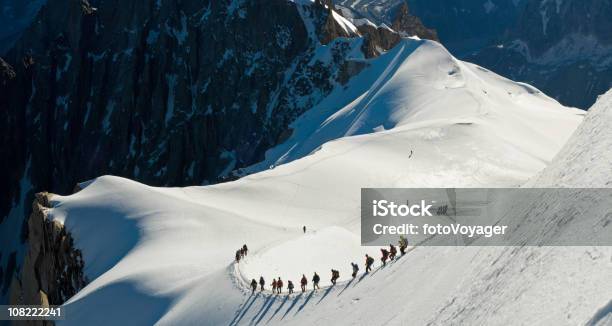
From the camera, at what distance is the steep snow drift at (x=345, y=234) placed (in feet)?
77.8

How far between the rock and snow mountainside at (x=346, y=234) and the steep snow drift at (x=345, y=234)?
0.34 ft

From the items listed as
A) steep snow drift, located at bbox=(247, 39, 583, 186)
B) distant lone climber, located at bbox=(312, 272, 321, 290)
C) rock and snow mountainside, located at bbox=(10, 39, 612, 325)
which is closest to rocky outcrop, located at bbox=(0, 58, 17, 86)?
steep snow drift, located at bbox=(247, 39, 583, 186)

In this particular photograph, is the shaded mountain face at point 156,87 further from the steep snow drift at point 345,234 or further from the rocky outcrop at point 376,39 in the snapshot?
the steep snow drift at point 345,234

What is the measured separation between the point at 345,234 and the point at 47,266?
29471 mm

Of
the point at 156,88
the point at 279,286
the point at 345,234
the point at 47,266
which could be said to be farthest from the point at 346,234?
the point at 156,88

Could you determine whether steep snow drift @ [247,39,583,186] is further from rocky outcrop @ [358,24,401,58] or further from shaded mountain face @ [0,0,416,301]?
shaded mountain face @ [0,0,416,301]

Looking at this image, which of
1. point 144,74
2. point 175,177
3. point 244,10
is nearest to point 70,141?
point 144,74

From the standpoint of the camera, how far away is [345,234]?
50.1 meters

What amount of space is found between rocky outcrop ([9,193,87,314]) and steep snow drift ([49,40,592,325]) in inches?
53.7

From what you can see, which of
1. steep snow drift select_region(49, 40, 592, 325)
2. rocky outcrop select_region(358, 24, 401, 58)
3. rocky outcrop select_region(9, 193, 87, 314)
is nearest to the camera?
steep snow drift select_region(49, 40, 592, 325)

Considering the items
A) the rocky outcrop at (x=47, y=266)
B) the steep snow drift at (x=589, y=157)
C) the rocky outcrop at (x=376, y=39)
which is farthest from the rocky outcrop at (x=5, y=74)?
the steep snow drift at (x=589, y=157)

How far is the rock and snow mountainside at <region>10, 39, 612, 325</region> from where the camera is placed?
2350 cm

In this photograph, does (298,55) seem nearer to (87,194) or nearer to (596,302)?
(87,194)

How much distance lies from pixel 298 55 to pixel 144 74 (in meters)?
45.3
